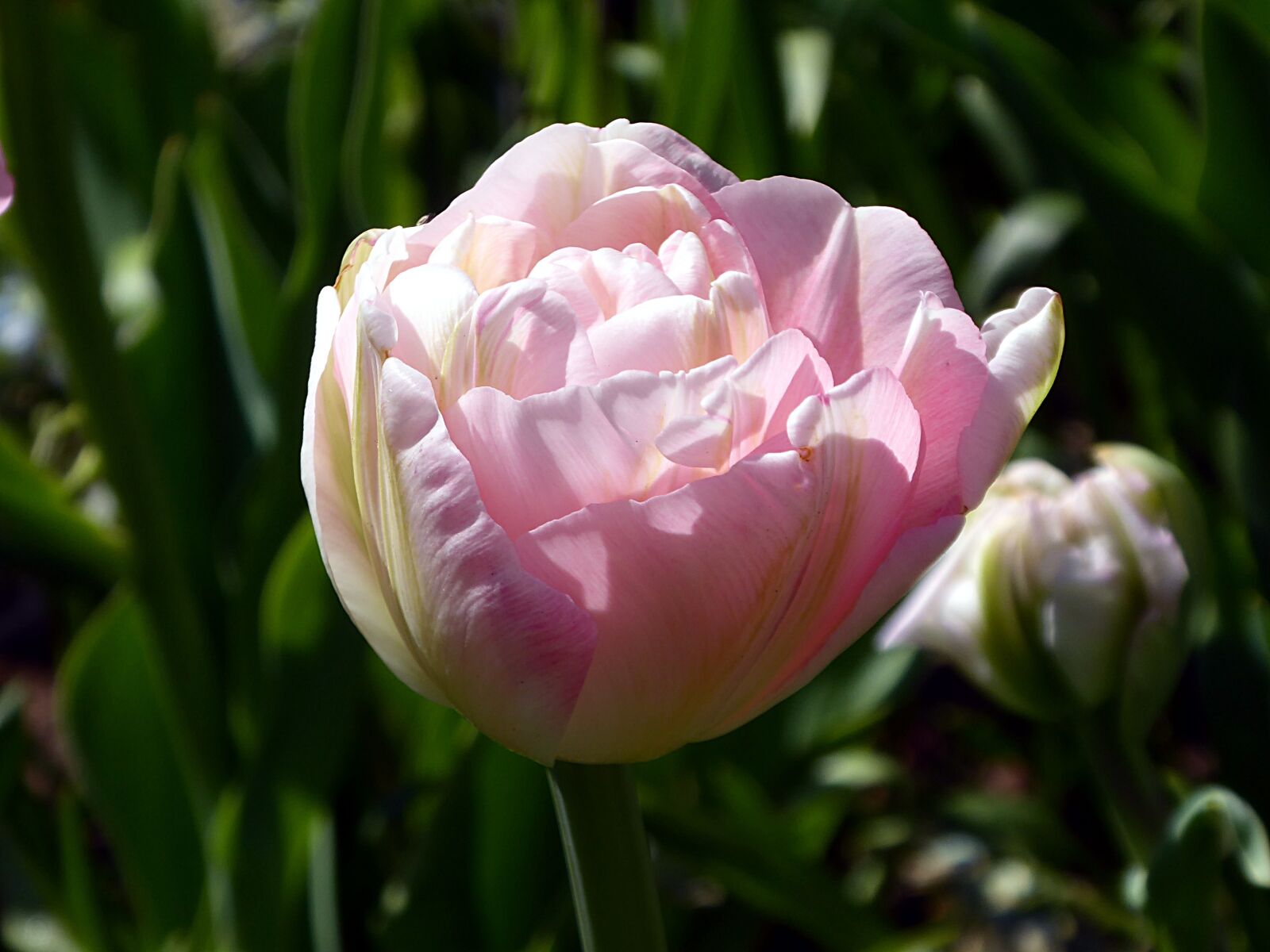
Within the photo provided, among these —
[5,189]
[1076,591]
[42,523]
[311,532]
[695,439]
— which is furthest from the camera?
[42,523]

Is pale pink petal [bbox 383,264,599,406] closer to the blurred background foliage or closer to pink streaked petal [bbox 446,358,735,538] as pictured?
pink streaked petal [bbox 446,358,735,538]

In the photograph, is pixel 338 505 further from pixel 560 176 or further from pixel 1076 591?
pixel 1076 591

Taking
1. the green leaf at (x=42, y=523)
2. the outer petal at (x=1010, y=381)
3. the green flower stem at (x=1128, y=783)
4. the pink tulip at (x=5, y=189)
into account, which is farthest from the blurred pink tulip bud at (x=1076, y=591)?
the green leaf at (x=42, y=523)

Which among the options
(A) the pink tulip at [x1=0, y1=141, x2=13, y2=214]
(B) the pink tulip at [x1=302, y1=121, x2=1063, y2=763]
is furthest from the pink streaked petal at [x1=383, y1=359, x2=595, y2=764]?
(A) the pink tulip at [x1=0, y1=141, x2=13, y2=214]

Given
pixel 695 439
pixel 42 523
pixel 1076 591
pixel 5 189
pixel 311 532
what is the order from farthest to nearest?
pixel 42 523 → pixel 311 532 → pixel 1076 591 → pixel 5 189 → pixel 695 439

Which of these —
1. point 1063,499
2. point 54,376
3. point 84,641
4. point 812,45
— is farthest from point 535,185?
point 54,376

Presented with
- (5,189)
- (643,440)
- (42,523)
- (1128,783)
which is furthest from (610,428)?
(42,523)

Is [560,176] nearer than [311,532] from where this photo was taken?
Yes

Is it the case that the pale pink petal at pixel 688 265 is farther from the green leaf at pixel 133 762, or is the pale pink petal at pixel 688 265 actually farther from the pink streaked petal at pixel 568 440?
the green leaf at pixel 133 762
